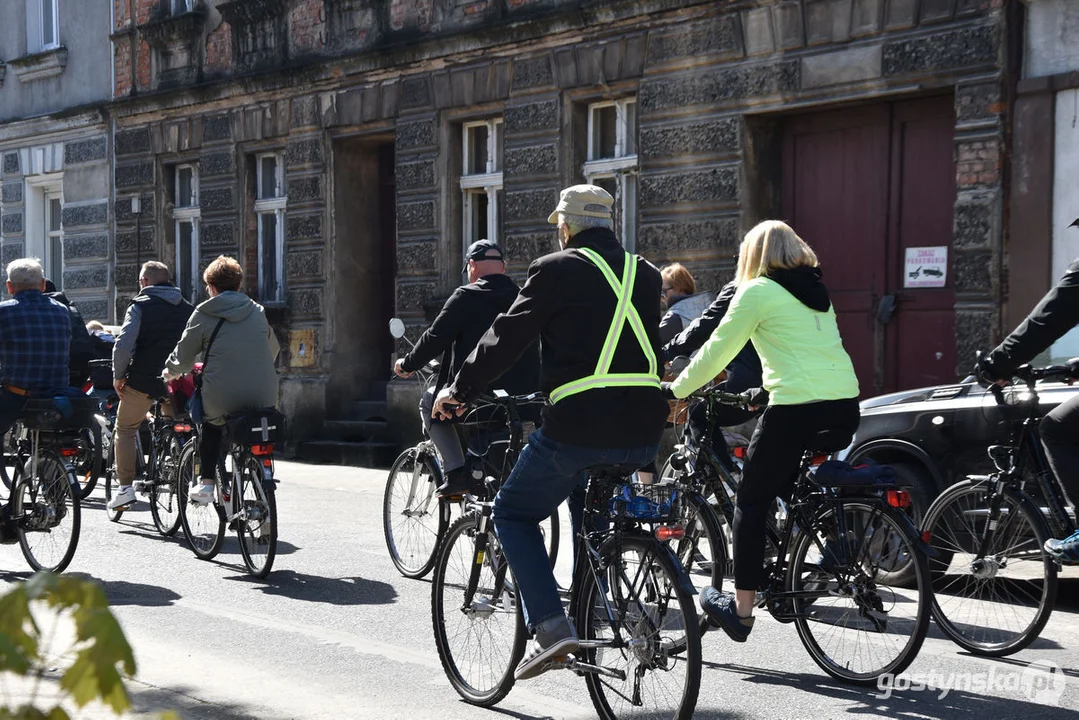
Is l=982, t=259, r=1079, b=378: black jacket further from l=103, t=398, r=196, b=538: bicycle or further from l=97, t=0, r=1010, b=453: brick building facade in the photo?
l=103, t=398, r=196, b=538: bicycle

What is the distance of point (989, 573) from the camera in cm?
655

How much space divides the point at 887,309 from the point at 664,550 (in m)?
8.53

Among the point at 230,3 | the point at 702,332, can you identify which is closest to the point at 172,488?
the point at 702,332

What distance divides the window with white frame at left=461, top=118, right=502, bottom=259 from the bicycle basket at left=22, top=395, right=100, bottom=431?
28.2 ft

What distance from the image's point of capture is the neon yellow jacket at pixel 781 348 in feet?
19.7

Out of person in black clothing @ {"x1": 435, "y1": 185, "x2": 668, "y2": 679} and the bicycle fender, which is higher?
person in black clothing @ {"x1": 435, "y1": 185, "x2": 668, "y2": 679}

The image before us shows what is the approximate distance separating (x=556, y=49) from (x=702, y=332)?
29.3 feet

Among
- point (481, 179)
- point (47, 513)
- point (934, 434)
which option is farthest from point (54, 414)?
point (481, 179)

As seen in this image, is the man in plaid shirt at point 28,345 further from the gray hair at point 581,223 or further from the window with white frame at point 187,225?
the window with white frame at point 187,225

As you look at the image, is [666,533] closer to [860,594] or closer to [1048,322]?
[860,594]

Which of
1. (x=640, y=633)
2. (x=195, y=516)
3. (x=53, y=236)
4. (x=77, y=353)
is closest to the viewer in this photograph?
(x=640, y=633)

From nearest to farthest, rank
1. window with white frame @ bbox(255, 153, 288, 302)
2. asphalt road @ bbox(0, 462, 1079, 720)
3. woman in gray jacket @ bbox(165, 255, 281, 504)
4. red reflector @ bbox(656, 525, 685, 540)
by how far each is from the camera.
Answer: red reflector @ bbox(656, 525, 685, 540) < asphalt road @ bbox(0, 462, 1079, 720) < woman in gray jacket @ bbox(165, 255, 281, 504) < window with white frame @ bbox(255, 153, 288, 302)

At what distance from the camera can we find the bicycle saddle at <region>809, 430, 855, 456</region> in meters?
6.06

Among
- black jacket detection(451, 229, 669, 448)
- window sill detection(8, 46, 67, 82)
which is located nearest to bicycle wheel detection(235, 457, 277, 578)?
black jacket detection(451, 229, 669, 448)
